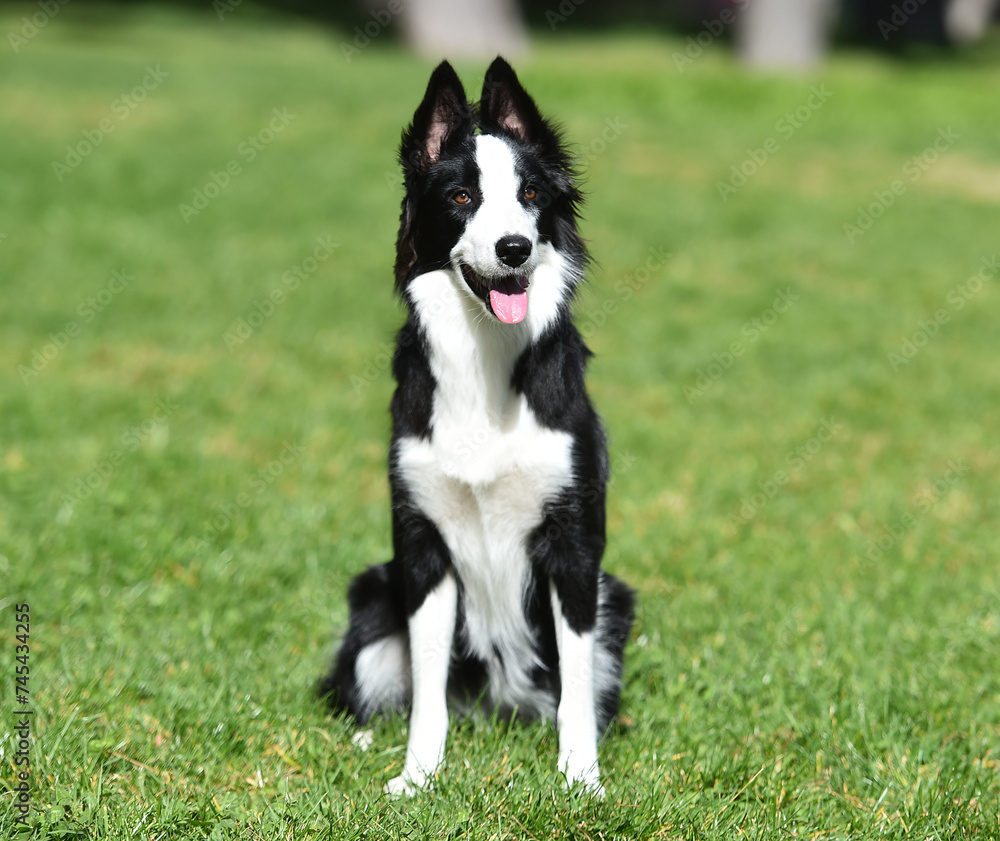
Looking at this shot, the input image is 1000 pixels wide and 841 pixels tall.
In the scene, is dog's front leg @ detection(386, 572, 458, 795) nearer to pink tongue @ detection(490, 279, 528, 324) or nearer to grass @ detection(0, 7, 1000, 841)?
grass @ detection(0, 7, 1000, 841)

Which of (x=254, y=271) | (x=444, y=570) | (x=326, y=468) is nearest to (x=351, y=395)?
(x=326, y=468)

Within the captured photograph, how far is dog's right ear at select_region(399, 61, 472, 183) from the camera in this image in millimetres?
2785

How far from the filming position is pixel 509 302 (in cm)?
274

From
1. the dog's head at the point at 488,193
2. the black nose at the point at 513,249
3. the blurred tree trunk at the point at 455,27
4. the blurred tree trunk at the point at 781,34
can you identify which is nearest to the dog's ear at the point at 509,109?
the dog's head at the point at 488,193

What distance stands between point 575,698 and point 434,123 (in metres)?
1.65

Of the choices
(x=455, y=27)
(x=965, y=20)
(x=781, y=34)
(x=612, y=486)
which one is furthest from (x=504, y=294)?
(x=965, y=20)

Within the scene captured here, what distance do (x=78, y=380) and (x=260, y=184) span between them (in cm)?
510

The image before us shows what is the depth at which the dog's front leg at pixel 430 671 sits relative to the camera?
118 inches

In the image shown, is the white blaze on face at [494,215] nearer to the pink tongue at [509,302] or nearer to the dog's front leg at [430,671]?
the pink tongue at [509,302]

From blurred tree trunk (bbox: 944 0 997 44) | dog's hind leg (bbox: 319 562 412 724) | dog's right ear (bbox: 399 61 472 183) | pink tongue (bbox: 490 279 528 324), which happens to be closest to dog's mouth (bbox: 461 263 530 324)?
pink tongue (bbox: 490 279 528 324)

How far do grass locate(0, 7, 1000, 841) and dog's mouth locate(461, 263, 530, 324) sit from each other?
1260 mm

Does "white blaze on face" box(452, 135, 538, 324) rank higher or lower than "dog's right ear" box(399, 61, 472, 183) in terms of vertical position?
lower

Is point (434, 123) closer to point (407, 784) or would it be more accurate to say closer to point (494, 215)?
point (494, 215)

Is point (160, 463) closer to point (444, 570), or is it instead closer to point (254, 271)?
point (444, 570)
